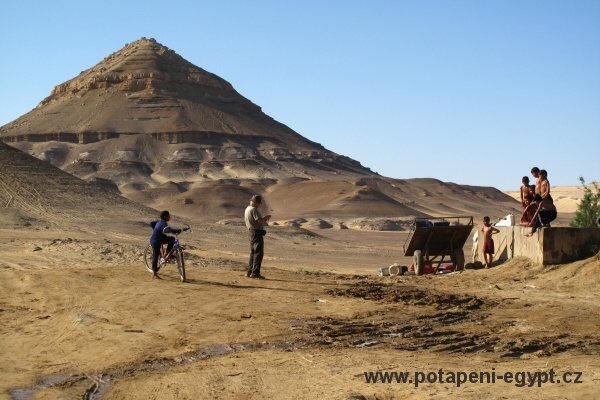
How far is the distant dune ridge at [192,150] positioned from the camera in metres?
94.7

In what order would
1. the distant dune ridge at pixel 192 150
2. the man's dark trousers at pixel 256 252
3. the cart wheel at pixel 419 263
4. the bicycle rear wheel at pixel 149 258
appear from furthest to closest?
the distant dune ridge at pixel 192 150, the cart wheel at pixel 419 263, the man's dark trousers at pixel 256 252, the bicycle rear wheel at pixel 149 258

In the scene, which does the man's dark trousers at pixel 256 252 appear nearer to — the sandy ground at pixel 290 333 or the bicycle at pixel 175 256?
the sandy ground at pixel 290 333

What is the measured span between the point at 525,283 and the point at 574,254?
1297 mm

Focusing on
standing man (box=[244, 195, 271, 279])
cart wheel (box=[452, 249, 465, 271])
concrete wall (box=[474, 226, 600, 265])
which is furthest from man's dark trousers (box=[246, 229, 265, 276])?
cart wheel (box=[452, 249, 465, 271])

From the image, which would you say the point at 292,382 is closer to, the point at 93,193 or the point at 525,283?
the point at 525,283

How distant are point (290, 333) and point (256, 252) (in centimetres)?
525

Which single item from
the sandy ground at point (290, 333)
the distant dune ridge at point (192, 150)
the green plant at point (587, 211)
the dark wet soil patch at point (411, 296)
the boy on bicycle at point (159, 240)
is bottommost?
the sandy ground at point (290, 333)

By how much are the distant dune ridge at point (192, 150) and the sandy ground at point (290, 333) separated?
70285 mm

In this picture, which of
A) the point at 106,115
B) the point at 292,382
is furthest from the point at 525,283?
the point at 106,115

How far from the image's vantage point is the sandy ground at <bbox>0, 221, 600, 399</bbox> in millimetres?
7766

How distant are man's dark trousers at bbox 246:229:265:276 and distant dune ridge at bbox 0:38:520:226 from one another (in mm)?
68898

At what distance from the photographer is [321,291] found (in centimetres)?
1411

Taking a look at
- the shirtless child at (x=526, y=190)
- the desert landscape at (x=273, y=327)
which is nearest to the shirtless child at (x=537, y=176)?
the shirtless child at (x=526, y=190)

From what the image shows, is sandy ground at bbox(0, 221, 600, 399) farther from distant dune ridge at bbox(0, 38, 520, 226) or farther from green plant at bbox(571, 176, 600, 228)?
distant dune ridge at bbox(0, 38, 520, 226)
